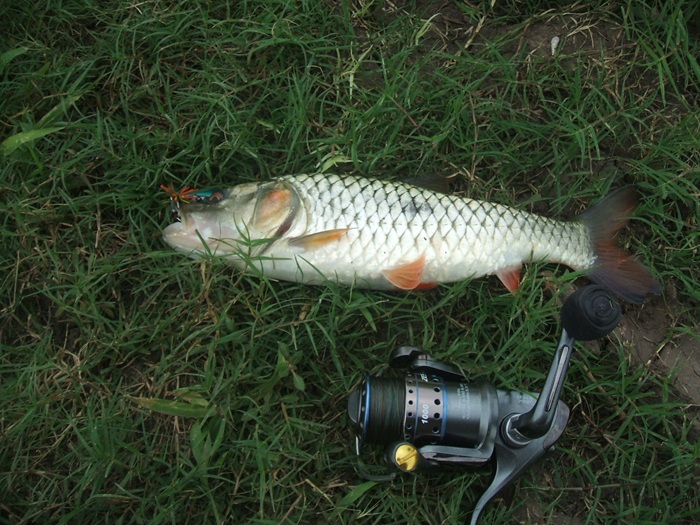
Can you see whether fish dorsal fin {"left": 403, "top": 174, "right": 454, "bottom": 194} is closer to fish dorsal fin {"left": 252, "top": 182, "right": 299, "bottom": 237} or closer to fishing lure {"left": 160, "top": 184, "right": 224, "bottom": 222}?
fish dorsal fin {"left": 252, "top": 182, "right": 299, "bottom": 237}

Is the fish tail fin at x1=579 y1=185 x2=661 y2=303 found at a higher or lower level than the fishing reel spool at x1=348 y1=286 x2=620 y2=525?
higher

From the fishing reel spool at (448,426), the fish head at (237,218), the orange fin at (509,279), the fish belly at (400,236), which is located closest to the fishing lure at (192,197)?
the fish head at (237,218)

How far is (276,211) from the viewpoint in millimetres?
2666

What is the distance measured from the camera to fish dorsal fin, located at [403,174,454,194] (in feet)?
9.53

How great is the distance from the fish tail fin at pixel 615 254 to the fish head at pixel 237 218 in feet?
4.33

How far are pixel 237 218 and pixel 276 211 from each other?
166mm

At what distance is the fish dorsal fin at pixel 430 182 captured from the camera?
9.53 feet

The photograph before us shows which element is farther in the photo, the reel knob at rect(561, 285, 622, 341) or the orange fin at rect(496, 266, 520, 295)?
the orange fin at rect(496, 266, 520, 295)

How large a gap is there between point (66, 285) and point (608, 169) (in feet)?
8.23

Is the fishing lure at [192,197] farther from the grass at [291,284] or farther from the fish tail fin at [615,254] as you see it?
the fish tail fin at [615,254]

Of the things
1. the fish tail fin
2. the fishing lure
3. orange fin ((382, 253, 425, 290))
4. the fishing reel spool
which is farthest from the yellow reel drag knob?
the fishing lure

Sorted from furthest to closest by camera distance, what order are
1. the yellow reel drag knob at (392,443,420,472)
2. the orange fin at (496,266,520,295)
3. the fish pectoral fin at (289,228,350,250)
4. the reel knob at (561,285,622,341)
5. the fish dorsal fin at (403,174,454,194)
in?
the fish dorsal fin at (403,174,454,194)
the orange fin at (496,266,520,295)
the fish pectoral fin at (289,228,350,250)
the yellow reel drag knob at (392,443,420,472)
the reel knob at (561,285,622,341)

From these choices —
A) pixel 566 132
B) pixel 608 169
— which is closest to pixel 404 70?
pixel 566 132

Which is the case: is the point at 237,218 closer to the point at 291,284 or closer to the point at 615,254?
the point at 291,284
